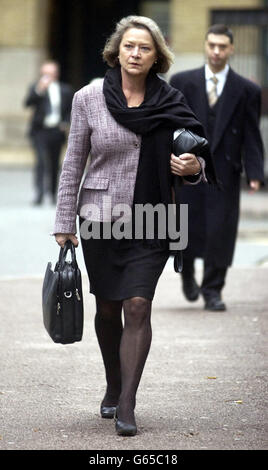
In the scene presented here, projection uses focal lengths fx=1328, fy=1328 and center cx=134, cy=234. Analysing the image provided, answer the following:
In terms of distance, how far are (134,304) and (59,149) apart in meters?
13.4

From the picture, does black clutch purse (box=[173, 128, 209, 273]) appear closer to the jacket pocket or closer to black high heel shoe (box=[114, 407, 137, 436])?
the jacket pocket

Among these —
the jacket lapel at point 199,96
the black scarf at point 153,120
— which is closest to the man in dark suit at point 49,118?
the jacket lapel at point 199,96

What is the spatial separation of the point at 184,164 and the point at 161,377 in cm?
169

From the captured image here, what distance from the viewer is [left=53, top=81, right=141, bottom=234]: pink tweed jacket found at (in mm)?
5996

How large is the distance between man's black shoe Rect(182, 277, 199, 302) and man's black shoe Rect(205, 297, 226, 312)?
211 mm

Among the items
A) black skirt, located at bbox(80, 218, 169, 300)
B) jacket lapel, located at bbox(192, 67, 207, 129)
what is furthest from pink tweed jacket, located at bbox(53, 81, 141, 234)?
jacket lapel, located at bbox(192, 67, 207, 129)

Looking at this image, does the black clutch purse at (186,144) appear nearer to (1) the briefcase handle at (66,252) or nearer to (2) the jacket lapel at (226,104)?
(1) the briefcase handle at (66,252)

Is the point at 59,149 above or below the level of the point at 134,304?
below

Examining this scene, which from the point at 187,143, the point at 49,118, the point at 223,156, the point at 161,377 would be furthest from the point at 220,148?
Answer: the point at 49,118

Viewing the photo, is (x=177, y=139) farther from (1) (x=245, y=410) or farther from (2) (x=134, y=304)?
(1) (x=245, y=410)

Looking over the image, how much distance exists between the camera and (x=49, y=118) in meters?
18.9

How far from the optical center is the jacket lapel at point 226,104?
9.34m
